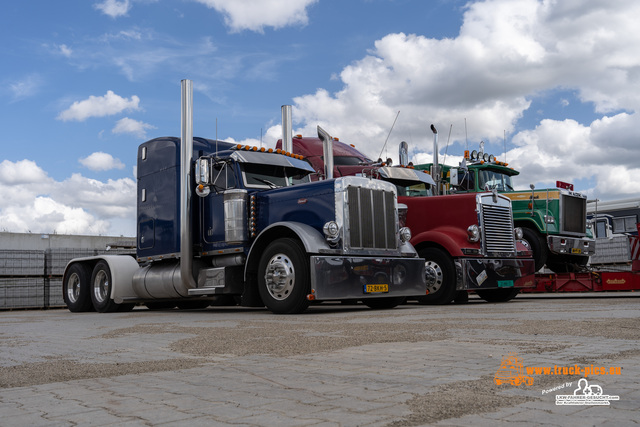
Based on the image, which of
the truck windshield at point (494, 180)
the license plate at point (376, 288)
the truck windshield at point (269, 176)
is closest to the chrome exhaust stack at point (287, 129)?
the truck windshield at point (269, 176)

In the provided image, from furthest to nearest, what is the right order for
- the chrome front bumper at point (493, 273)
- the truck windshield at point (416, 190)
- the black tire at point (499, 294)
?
the black tire at point (499, 294) → the truck windshield at point (416, 190) → the chrome front bumper at point (493, 273)

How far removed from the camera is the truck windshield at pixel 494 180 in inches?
577

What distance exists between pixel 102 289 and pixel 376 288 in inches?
257

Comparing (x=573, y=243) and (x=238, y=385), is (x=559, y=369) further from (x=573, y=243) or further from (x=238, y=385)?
(x=573, y=243)

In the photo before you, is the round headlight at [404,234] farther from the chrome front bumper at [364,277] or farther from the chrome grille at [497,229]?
the chrome grille at [497,229]

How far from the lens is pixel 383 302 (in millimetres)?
11422

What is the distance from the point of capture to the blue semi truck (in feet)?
32.3

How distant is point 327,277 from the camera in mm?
9523

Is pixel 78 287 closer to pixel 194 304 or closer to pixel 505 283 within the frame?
pixel 194 304

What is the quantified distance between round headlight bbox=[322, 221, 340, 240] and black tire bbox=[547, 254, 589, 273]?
305 inches

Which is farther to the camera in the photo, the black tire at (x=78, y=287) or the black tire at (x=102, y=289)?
the black tire at (x=78, y=287)

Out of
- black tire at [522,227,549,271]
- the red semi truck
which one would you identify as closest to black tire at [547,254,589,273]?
black tire at [522,227,549,271]

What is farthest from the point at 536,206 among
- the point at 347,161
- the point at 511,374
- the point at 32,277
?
the point at 32,277

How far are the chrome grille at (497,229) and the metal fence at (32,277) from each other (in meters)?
9.88
